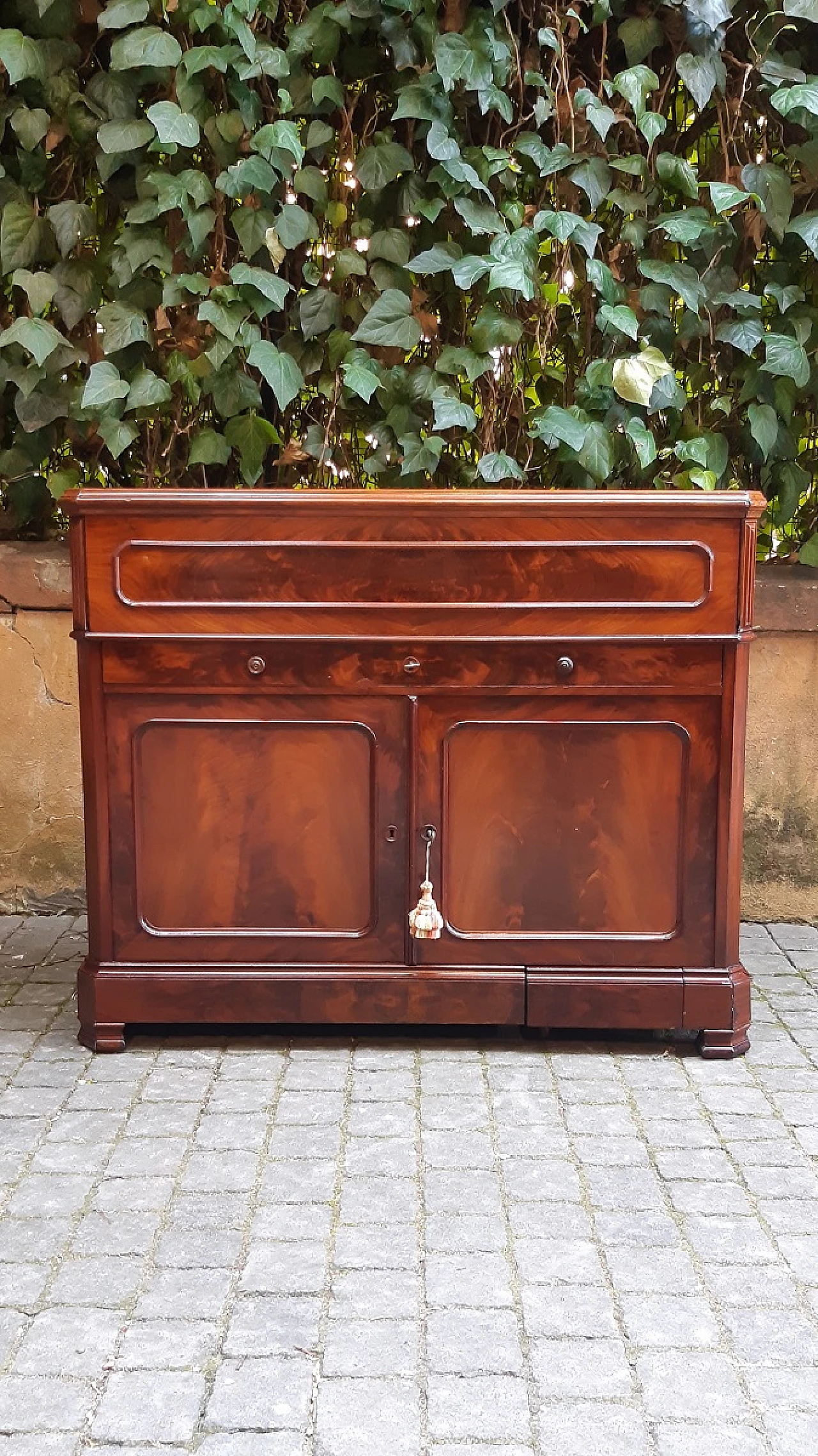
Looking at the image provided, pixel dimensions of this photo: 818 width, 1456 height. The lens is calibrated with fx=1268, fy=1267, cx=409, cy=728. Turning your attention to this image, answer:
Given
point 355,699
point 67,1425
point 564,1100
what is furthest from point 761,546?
point 67,1425

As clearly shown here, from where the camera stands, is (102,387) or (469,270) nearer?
(469,270)

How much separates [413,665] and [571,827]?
1.78 feet

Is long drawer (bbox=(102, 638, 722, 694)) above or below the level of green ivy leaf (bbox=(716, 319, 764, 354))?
below

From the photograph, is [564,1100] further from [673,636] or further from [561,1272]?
[673,636]

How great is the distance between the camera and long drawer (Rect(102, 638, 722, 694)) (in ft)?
9.77

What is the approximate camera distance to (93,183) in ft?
12.2

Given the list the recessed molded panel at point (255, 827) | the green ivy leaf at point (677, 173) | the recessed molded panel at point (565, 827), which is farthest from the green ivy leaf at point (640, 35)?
the recessed molded panel at point (255, 827)

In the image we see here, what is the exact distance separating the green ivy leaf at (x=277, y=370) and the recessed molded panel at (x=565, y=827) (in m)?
1.12

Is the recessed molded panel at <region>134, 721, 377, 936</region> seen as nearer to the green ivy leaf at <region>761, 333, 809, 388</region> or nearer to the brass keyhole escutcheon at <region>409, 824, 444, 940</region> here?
the brass keyhole escutcheon at <region>409, 824, 444, 940</region>

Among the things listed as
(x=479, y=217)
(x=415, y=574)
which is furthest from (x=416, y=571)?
(x=479, y=217)

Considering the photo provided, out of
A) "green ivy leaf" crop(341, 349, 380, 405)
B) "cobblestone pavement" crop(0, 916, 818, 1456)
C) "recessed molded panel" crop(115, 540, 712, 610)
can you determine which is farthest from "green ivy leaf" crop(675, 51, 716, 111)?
"cobblestone pavement" crop(0, 916, 818, 1456)

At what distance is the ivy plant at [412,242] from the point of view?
3439 mm

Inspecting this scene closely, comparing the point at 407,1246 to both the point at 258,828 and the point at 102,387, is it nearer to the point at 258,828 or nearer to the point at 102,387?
→ the point at 258,828

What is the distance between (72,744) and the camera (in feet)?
13.2
